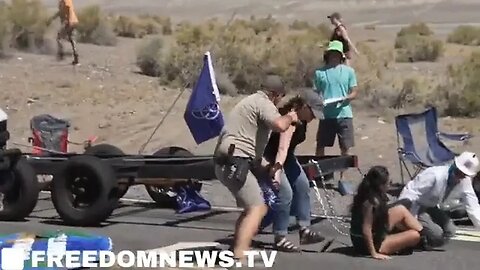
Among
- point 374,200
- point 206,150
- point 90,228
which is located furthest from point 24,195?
point 206,150

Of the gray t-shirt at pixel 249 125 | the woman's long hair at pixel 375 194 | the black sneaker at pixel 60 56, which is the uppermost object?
the gray t-shirt at pixel 249 125

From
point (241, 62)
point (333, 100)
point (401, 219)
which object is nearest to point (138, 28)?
point (241, 62)

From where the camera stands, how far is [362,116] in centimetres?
1983

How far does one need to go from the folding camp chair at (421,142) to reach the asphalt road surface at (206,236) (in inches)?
73.4

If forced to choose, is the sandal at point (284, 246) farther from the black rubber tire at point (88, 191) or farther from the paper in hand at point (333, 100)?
the paper in hand at point (333, 100)

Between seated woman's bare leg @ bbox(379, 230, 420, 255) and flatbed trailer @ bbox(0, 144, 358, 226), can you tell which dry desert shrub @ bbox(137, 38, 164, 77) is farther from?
seated woman's bare leg @ bbox(379, 230, 420, 255)

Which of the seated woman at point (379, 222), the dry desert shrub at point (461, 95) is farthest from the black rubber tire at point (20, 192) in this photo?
the dry desert shrub at point (461, 95)

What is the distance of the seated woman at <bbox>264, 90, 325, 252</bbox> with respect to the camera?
31.6ft

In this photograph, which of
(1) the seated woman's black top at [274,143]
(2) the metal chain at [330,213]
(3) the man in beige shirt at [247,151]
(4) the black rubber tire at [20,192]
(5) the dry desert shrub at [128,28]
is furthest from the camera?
(5) the dry desert shrub at [128,28]

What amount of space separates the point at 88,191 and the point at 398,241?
10.7 feet

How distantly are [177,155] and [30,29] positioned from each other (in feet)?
60.0

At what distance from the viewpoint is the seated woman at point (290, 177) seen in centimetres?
964

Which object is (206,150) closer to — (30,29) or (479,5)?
(30,29)

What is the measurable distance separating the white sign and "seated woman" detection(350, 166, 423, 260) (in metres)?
0.80
